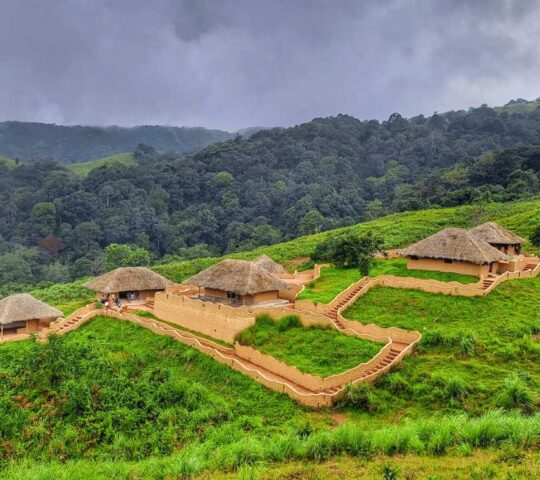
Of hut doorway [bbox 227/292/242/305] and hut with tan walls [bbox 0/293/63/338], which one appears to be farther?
hut with tan walls [bbox 0/293/63/338]

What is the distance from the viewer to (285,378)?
19984 millimetres

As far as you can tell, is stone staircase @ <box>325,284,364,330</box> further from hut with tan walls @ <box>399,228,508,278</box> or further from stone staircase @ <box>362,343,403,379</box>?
hut with tan walls @ <box>399,228,508,278</box>

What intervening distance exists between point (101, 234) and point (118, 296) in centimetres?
4812

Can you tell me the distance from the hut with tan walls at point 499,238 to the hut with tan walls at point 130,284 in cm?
2004

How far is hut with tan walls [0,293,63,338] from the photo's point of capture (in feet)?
91.5

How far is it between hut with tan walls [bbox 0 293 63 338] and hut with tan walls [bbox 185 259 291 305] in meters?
8.45

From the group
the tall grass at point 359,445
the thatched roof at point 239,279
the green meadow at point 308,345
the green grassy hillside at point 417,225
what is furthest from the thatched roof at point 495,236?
the tall grass at point 359,445

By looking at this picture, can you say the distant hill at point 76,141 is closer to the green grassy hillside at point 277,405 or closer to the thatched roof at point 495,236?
the thatched roof at point 495,236

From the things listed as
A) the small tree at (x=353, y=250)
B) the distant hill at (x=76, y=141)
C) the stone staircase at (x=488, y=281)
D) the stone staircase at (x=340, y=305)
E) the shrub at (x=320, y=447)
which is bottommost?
the shrub at (x=320, y=447)

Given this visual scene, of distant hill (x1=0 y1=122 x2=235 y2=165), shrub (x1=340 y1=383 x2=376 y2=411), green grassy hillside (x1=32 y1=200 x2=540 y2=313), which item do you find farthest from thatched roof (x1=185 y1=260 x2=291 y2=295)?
distant hill (x1=0 y1=122 x2=235 y2=165)

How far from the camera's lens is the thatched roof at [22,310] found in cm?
2778

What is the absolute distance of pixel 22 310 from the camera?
28.5 metres

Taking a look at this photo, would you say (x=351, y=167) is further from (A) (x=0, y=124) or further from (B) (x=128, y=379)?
(A) (x=0, y=124)

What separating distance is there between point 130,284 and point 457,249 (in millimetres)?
18950
